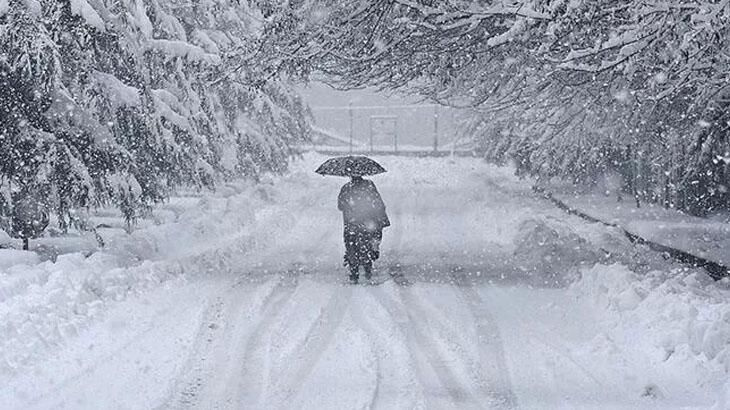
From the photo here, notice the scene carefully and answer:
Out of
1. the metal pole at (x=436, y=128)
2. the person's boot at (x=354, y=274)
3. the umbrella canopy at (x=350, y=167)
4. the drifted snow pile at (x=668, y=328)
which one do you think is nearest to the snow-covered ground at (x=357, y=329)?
the drifted snow pile at (x=668, y=328)

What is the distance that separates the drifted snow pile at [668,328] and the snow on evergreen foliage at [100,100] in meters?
4.95

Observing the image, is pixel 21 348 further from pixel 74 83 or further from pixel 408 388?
pixel 74 83

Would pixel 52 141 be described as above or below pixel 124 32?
below

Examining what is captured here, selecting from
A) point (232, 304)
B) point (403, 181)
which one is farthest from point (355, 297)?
point (403, 181)

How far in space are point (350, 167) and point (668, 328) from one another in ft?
19.8

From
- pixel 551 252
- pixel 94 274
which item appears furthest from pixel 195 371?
pixel 551 252

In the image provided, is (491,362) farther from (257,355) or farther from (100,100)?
(100,100)

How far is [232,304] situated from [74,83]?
448cm

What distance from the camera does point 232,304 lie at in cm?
1094

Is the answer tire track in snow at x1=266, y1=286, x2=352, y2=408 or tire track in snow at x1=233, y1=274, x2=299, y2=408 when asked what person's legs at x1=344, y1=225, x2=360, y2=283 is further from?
tire track in snow at x1=233, y1=274, x2=299, y2=408

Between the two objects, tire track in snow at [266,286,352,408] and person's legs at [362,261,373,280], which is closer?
tire track in snow at [266,286,352,408]

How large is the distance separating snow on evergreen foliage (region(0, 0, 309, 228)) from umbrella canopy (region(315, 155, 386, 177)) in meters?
1.82

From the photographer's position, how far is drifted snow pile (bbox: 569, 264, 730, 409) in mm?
7538

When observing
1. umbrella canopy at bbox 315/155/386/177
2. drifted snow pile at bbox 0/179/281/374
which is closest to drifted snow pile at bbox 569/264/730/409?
umbrella canopy at bbox 315/155/386/177
